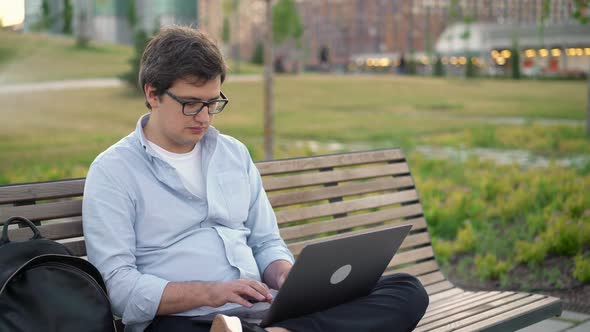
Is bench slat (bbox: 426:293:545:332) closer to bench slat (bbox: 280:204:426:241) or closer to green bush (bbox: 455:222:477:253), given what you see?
bench slat (bbox: 280:204:426:241)

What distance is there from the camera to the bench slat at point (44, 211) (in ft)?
8.82

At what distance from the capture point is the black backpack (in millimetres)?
2219

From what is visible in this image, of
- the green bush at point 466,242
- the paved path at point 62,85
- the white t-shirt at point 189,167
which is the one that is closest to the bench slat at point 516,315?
the white t-shirt at point 189,167

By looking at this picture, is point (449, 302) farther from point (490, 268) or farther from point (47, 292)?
point (47, 292)

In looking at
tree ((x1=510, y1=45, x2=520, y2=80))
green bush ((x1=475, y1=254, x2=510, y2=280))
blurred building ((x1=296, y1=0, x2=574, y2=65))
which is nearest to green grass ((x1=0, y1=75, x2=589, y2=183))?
green bush ((x1=475, y1=254, x2=510, y2=280))

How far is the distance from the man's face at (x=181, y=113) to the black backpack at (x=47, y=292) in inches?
22.4

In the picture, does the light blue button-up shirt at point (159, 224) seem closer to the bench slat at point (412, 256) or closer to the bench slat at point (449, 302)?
the bench slat at point (449, 302)

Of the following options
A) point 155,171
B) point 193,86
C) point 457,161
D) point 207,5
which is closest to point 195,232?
point 155,171

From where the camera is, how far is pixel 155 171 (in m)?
2.75

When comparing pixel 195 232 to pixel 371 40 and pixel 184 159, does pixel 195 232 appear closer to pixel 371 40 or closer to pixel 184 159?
pixel 184 159

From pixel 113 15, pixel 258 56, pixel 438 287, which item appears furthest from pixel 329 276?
pixel 258 56

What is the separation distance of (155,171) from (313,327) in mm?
766

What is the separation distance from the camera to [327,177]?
3.93 metres

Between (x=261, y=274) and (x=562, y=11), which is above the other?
(x=562, y=11)
